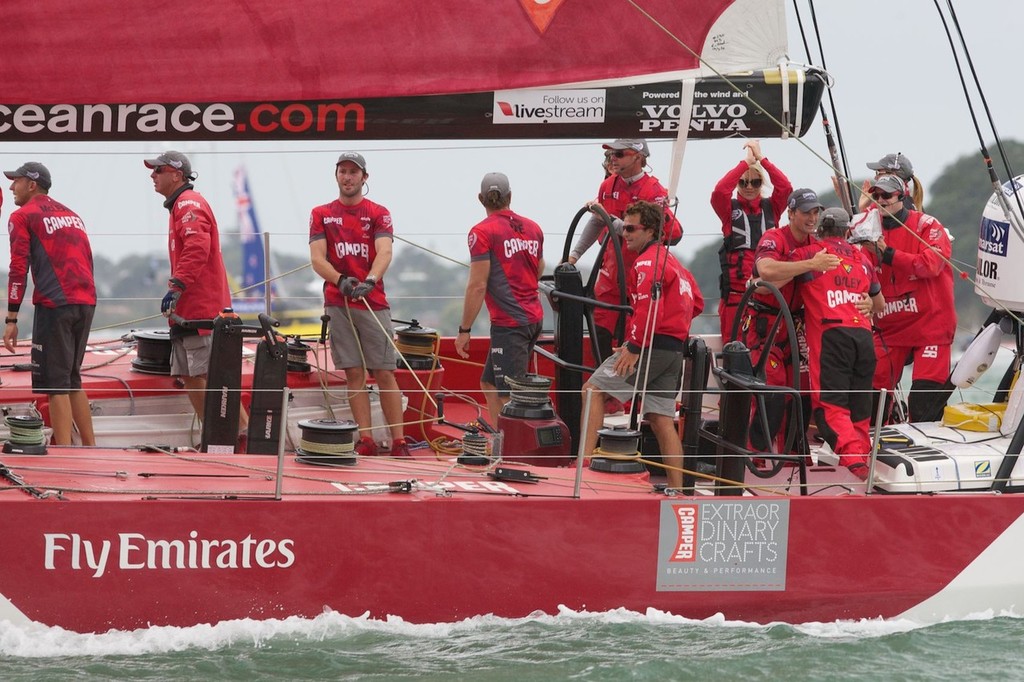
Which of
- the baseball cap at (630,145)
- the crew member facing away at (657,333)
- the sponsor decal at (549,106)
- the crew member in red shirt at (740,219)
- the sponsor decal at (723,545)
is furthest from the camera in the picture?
the crew member in red shirt at (740,219)

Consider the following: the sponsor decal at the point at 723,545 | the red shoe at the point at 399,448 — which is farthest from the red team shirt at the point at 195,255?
the sponsor decal at the point at 723,545

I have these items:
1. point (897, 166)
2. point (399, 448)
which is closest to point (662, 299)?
point (399, 448)

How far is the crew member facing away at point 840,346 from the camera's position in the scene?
20.5 feet

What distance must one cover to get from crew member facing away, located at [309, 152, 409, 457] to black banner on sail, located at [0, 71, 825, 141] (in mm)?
1339

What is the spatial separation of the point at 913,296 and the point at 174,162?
3.77 m

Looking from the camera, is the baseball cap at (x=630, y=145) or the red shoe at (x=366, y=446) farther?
the baseball cap at (x=630, y=145)

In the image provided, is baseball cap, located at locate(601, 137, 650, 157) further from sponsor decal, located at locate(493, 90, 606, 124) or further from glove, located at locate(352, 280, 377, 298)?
sponsor decal, located at locate(493, 90, 606, 124)

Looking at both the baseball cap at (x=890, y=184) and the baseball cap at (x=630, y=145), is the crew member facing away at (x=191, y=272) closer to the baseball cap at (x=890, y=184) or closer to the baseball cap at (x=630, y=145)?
the baseball cap at (x=630, y=145)

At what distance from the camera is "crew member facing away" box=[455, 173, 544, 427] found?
6.78 m

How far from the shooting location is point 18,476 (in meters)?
5.48

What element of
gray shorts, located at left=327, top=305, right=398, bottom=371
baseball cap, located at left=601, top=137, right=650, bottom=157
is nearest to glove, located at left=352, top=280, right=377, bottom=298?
gray shorts, located at left=327, top=305, right=398, bottom=371

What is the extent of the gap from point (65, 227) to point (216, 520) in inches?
71.8

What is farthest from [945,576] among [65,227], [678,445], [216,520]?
[65,227]

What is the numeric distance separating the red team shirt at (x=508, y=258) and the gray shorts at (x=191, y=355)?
137 cm
